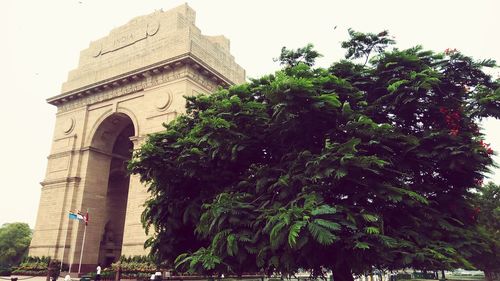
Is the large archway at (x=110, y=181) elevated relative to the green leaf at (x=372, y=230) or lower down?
elevated

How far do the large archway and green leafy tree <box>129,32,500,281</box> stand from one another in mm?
23473

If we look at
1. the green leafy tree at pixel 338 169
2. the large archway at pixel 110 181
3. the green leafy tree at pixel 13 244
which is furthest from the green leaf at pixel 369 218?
the green leafy tree at pixel 13 244

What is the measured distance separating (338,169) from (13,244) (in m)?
80.8

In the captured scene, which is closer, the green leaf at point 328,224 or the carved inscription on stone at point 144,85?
the green leaf at point 328,224

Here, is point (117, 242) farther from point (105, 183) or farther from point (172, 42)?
point (172, 42)

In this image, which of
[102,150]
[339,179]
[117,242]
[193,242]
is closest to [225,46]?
[102,150]

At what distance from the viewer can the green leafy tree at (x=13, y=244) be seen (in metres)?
70.6

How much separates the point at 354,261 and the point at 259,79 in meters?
7.04

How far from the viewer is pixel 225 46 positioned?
3984 centimetres

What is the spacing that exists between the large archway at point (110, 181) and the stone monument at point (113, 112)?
0.31 feet

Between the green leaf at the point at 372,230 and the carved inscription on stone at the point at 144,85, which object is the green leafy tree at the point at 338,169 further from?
the carved inscription on stone at the point at 144,85

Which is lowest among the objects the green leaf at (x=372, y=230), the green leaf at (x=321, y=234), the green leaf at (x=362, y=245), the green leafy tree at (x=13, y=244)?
the green leafy tree at (x=13, y=244)

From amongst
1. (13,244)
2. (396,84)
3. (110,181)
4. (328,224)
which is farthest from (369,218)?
(13,244)

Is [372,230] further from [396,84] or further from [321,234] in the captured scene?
[396,84]
